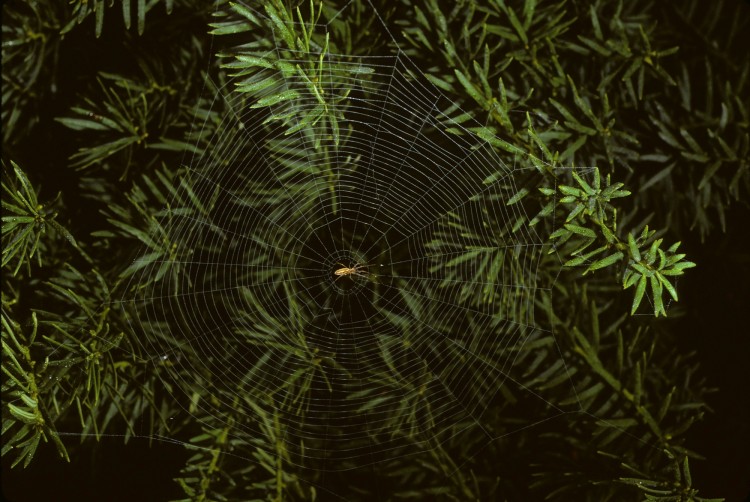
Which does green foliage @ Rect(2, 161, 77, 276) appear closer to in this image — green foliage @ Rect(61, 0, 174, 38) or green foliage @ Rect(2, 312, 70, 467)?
green foliage @ Rect(2, 312, 70, 467)

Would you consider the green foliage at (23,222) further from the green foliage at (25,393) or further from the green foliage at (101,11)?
the green foliage at (101,11)

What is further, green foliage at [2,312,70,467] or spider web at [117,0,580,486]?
spider web at [117,0,580,486]

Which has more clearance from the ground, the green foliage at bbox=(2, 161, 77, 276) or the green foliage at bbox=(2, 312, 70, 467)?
the green foliage at bbox=(2, 161, 77, 276)

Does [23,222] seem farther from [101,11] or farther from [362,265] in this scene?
[362,265]

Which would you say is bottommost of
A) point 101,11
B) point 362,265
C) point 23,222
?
point 362,265

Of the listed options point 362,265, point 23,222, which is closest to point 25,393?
point 23,222

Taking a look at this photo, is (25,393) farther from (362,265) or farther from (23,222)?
(362,265)

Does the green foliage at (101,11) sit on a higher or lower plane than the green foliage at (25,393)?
higher

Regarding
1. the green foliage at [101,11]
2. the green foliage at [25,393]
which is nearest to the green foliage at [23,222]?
the green foliage at [25,393]

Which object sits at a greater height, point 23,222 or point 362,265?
point 23,222

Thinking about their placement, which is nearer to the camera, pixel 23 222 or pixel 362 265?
pixel 23 222

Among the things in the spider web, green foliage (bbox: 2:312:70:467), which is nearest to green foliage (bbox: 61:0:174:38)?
the spider web
